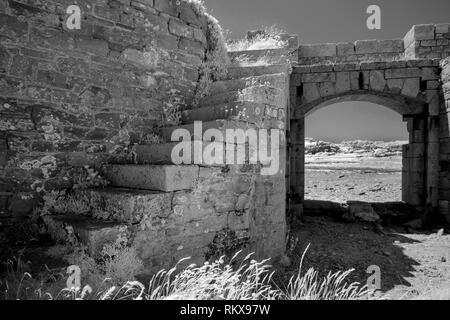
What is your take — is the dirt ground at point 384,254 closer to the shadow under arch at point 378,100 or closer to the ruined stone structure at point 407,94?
the ruined stone structure at point 407,94

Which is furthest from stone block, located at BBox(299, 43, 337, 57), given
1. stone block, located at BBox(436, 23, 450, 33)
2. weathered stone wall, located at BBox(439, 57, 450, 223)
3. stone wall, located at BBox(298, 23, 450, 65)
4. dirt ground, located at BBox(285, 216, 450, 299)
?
dirt ground, located at BBox(285, 216, 450, 299)

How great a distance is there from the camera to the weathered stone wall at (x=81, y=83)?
3197mm

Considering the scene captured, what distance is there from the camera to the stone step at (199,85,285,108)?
13.3 feet

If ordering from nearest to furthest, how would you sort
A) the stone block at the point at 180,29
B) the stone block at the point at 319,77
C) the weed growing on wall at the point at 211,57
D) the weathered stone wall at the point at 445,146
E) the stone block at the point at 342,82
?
1. the stone block at the point at 180,29
2. the weed growing on wall at the point at 211,57
3. the weathered stone wall at the point at 445,146
4. the stone block at the point at 342,82
5. the stone block at the point at 319,77

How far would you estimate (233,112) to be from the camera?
379 cm

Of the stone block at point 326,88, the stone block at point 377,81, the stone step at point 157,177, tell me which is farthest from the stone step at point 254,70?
the stone block at point 377,81

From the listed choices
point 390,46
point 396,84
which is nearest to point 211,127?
point 396,84

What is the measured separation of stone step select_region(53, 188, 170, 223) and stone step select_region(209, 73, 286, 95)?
7.42 ft

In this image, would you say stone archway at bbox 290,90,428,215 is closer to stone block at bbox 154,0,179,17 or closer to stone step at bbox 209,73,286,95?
stone step at bbox 209,73,286,95

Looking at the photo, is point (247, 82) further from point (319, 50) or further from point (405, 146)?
point (405, 146)

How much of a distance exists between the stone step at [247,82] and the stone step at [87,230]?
2.76m

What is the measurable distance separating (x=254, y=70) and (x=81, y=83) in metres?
2.73
